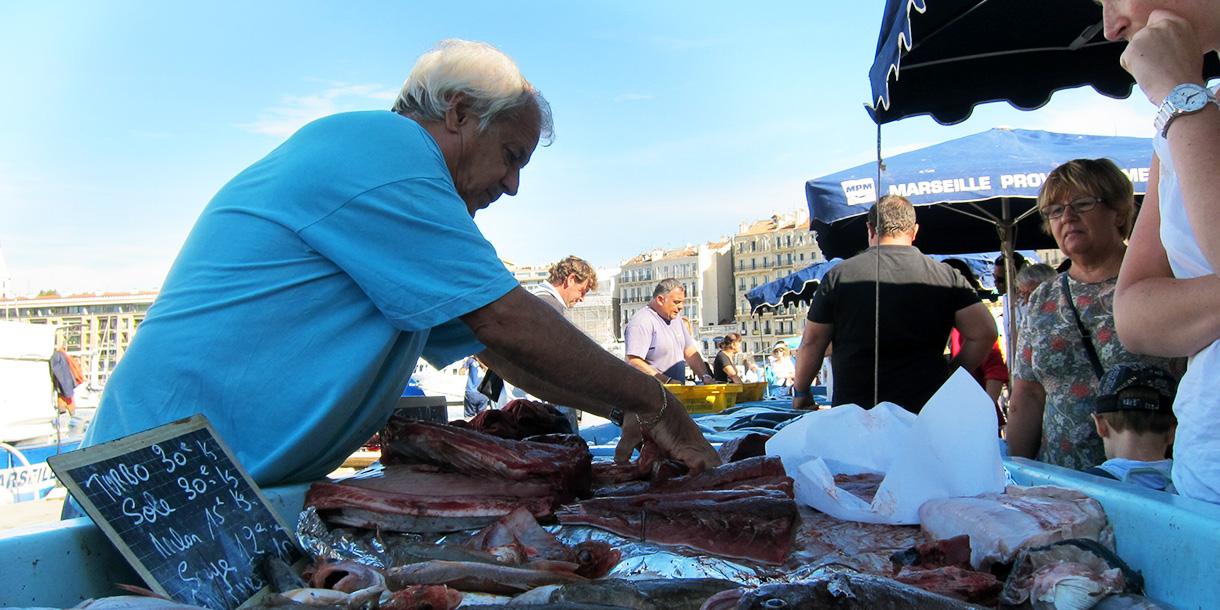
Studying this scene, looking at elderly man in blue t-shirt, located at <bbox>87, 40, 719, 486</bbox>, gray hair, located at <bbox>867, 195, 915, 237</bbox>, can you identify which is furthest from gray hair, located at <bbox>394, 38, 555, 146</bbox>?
gray hair, located at <bbox>867, 195, 915, 237</bbox>

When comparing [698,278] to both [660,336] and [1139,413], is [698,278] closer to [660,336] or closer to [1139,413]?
[660,336]

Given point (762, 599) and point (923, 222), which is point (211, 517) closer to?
point (762, 599)

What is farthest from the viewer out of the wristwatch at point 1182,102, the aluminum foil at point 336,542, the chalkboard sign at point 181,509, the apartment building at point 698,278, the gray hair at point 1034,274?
the apartment building at point 698,278

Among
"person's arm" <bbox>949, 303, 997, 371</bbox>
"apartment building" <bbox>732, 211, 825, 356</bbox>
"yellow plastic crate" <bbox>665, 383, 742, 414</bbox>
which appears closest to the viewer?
"person's arm" <bbox>949, 303, 997, 371</bbox>

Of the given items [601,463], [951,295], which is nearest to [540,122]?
[601,463]

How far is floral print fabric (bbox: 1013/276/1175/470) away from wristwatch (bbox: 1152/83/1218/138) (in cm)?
176

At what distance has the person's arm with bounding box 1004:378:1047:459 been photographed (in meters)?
3.76

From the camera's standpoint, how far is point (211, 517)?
5.44 ft

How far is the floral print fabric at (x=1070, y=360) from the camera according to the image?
338 cm

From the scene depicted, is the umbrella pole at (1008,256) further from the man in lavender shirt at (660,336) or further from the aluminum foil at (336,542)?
the aluminum foil at (336,542)

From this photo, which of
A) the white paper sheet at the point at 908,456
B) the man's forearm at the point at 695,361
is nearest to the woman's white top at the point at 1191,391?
the white paper sheet at the point at 908,456

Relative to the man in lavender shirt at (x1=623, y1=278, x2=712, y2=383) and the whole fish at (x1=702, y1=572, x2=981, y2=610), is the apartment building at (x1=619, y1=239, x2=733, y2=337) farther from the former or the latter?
the whole fish at (x1=702, y1=572, x2=981, y2=610)

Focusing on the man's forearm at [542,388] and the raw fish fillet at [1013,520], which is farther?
the man's forearm at [542,388]

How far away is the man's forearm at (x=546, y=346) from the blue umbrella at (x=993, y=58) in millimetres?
2931
